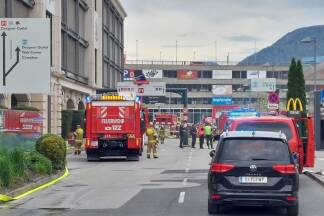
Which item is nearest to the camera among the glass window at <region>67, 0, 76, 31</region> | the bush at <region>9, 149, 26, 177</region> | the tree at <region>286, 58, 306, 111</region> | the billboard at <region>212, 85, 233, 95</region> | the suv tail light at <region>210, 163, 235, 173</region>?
the suv tail light at <region>210, 163, 235, 173</region>

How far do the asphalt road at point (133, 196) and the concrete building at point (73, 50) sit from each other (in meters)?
17.3

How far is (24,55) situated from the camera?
23.1 meters

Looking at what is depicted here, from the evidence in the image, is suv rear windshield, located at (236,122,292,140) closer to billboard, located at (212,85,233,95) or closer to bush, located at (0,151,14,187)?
bush, located at (0,151,14,187)

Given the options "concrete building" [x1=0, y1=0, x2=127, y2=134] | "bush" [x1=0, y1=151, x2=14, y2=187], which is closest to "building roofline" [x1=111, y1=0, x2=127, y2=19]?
"concrete building" [x1=0, y1=0, x2=127, y2=134]

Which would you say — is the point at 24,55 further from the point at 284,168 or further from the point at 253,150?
the point at 284,168

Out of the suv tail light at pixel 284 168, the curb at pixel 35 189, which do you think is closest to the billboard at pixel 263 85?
the curb at pixel 35 189

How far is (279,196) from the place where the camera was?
1398 cm

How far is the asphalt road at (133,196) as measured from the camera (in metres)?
15.7

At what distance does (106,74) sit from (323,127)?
1519 inches

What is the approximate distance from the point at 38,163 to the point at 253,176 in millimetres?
11431

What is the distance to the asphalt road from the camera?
15656 mm

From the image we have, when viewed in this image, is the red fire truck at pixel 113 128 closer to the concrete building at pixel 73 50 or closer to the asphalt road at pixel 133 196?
the asphalt road at pixel 133 196

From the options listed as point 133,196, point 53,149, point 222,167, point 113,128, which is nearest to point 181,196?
point 133,196

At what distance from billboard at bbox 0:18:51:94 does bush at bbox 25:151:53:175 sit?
2373 millimetres
